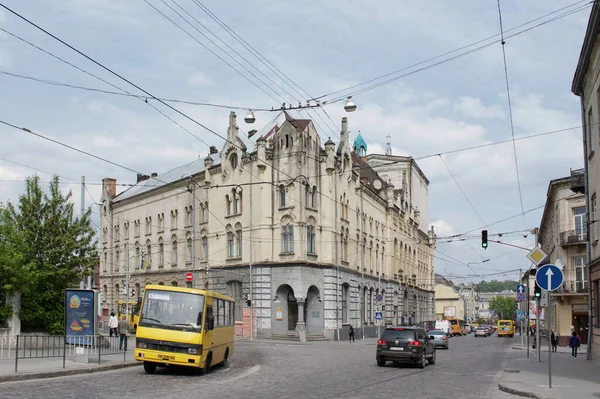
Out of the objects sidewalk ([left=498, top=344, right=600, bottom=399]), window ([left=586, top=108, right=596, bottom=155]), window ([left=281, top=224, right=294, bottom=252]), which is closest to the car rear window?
sidewalk ([left=498, top=344, right=600, bottom=399])

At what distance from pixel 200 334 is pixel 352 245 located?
1548 inches

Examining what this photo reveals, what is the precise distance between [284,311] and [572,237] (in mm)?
21624

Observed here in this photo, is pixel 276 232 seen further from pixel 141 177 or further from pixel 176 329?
pixel 141 177

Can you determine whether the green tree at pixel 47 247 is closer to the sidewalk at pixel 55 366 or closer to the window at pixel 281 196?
the sidewalk at pixel 55 366

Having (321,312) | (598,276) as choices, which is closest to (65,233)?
(598,276)

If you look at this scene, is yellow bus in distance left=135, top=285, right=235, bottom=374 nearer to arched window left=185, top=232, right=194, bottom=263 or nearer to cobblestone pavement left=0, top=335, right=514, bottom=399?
cobblestone pavement left=0, top=335, right=514, bottom=399

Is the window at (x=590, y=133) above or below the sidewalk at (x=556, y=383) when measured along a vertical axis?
above

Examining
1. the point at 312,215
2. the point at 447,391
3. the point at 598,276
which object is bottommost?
the point at 447,391

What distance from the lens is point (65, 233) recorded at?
30672mm

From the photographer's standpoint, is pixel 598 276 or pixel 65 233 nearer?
pixel 598 276

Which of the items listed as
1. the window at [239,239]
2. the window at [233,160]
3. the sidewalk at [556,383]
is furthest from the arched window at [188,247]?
the sidewalk at [556,383]

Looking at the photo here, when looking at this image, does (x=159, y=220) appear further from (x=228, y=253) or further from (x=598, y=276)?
(x=598, y=276)

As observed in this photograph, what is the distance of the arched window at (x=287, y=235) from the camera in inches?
2056

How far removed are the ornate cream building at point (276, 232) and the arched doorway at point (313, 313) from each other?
0.24 ft
